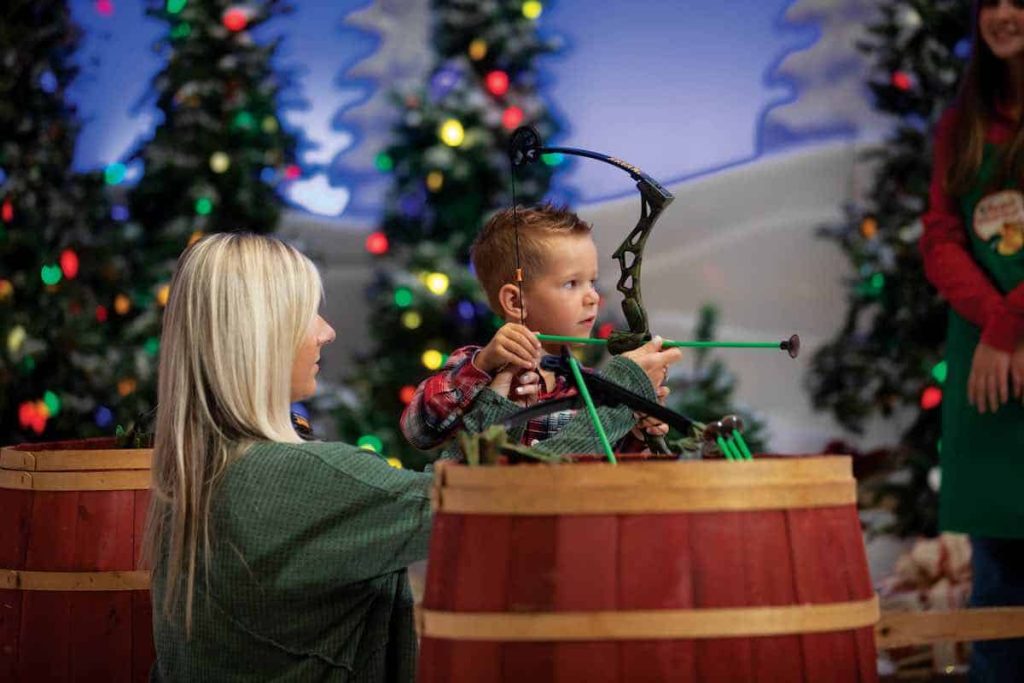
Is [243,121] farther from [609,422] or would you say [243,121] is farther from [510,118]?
[609,422]

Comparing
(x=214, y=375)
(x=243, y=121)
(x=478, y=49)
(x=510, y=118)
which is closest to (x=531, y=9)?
(x=478, y=49)

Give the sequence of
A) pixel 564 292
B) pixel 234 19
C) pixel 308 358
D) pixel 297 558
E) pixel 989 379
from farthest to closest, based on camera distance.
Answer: pixel 234 19 → pixel 989 379 → pixel 564 292 → pixel 308 358 → pixel 297 558

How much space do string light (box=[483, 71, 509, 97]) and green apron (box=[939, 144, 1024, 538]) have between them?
2.31 meters

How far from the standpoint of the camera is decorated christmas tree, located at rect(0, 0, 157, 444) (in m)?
4.97

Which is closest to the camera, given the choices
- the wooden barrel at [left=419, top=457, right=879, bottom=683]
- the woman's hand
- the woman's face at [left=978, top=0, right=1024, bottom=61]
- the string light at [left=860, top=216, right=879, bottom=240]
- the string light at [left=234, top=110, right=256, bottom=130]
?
the wooden barrel at [left=419, top=457, right=879, bottom=683]

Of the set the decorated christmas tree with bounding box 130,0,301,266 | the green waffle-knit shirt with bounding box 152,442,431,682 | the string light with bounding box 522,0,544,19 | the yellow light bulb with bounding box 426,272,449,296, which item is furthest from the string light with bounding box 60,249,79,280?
the green waffle-knit shirt with bounding box 152,442,431,682

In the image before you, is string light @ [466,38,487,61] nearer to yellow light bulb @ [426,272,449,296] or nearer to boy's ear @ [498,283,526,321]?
yellow light bulb @ [426,272,449,296]

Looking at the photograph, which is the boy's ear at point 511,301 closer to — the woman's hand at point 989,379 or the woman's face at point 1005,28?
the woman's hand at point 989,379

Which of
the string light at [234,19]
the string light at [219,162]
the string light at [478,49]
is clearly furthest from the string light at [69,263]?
the string light at [478,49]

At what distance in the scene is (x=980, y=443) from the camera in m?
3.12

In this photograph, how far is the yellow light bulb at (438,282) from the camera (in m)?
5.04

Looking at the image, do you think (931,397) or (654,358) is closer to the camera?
(654,358)

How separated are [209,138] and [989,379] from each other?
3107 millimetres

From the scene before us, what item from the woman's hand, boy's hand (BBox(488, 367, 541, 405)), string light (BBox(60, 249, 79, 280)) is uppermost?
string light (BBox(60, 249, 79, 280))
